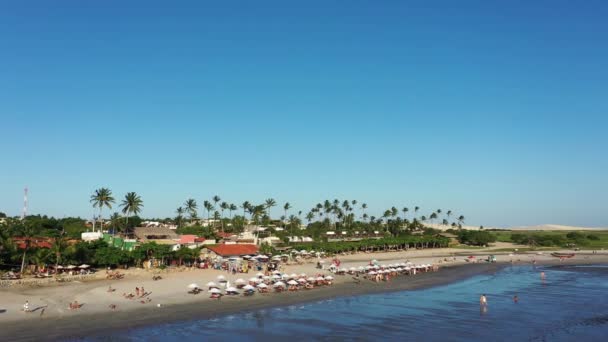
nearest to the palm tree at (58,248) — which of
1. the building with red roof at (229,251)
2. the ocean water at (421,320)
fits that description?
the building with red roof at (229,251)

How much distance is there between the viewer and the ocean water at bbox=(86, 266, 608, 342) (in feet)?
107

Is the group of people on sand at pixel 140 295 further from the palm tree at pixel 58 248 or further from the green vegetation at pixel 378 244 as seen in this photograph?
the green vegetation at pixel 378 244

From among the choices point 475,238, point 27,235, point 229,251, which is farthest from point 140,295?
point 475,238

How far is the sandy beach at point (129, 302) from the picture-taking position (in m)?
33.1

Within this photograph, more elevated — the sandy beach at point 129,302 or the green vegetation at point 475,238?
the green vegetation at point 475,238

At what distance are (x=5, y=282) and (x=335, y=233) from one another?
390 feet

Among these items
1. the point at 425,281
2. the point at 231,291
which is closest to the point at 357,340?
the point at 231,291

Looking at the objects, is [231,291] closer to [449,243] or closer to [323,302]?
[323,302]

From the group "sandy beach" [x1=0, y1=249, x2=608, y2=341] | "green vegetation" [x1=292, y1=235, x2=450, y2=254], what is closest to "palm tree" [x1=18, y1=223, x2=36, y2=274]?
"sandy beach" [x1=0, y1=249, x2=608, y2=341]

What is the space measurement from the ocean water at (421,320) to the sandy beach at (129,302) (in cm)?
245

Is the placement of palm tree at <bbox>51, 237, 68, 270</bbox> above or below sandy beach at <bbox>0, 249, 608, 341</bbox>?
above

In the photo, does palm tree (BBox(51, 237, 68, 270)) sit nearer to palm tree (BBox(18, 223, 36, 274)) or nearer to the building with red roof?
palm tree (BBox(18, 223, 36, 274))

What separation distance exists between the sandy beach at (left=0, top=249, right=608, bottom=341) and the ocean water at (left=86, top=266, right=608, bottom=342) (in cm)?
245

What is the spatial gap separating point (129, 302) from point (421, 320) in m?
25.4
